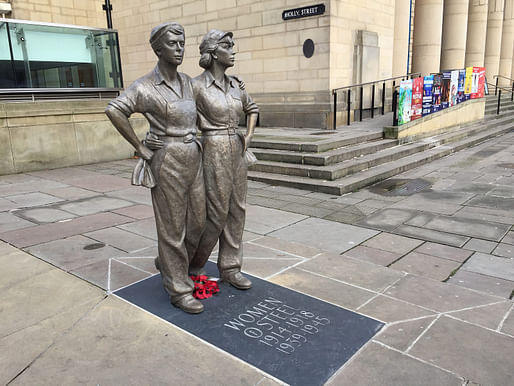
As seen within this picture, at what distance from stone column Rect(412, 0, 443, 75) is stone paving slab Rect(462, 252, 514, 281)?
54.0ft

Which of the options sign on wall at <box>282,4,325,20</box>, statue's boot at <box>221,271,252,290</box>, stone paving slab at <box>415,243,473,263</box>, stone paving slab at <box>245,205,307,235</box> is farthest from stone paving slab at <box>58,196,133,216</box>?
sign on wall at <box>282,4,325,20</box>

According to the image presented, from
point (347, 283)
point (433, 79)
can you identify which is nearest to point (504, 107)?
point (433, 79)

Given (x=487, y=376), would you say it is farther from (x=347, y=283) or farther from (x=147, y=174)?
(x=147, y=174)

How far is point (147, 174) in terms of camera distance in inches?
128

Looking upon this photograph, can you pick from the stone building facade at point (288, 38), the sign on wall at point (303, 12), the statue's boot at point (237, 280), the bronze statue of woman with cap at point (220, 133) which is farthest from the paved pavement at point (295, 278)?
the sign on wall at point (303, 12)

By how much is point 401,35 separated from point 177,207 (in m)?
16.4

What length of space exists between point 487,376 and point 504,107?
2132 centimetres

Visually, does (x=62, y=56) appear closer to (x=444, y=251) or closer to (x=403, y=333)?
(x=444, y=251)

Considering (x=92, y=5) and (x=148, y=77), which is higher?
(x=92, y=5)

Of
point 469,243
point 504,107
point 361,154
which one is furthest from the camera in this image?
point 504,107

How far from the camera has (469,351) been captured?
288cm

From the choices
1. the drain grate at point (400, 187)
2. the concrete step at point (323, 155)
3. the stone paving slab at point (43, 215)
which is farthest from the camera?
the concrete step at point (323, 155)

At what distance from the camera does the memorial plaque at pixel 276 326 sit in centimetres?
274

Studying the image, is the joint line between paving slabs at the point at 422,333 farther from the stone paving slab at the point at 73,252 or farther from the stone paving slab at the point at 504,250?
the stone paving slab at the point at 73,252
